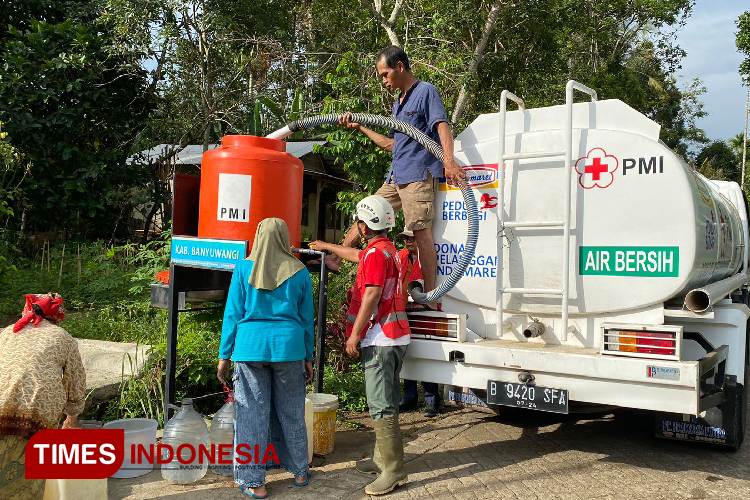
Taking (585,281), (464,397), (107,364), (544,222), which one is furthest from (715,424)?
(107,364)

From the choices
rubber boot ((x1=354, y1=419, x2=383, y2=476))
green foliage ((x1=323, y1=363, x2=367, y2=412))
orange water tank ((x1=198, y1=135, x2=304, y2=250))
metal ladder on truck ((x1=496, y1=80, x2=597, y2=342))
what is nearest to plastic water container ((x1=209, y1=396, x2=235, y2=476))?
rubber boot ((x1=354, y1=419, x2=383, y2=476))

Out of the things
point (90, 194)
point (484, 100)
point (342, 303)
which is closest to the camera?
point (342, 303)

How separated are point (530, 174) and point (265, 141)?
6.38ft

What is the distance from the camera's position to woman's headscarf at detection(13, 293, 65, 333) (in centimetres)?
364

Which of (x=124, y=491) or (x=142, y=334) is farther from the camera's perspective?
(x=142, y=334)

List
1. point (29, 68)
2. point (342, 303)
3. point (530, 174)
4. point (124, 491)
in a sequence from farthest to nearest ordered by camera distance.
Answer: point (29, 68)
point (342, 303)
point (530, 174)
point (124, 491)

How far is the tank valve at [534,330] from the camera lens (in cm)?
461

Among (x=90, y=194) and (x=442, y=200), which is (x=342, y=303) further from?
(x=90, y=194)

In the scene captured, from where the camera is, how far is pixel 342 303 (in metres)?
7.23

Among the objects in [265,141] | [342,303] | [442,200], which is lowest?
[342,303]

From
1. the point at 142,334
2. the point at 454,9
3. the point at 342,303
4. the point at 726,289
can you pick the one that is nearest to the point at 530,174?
the point at 726,289

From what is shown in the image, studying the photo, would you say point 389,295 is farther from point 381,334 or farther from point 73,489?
point 73,489

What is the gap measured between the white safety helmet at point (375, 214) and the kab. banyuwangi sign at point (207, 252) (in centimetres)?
88

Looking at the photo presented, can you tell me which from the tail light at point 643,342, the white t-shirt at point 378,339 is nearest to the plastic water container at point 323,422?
the white t-shirt at point 378,339
